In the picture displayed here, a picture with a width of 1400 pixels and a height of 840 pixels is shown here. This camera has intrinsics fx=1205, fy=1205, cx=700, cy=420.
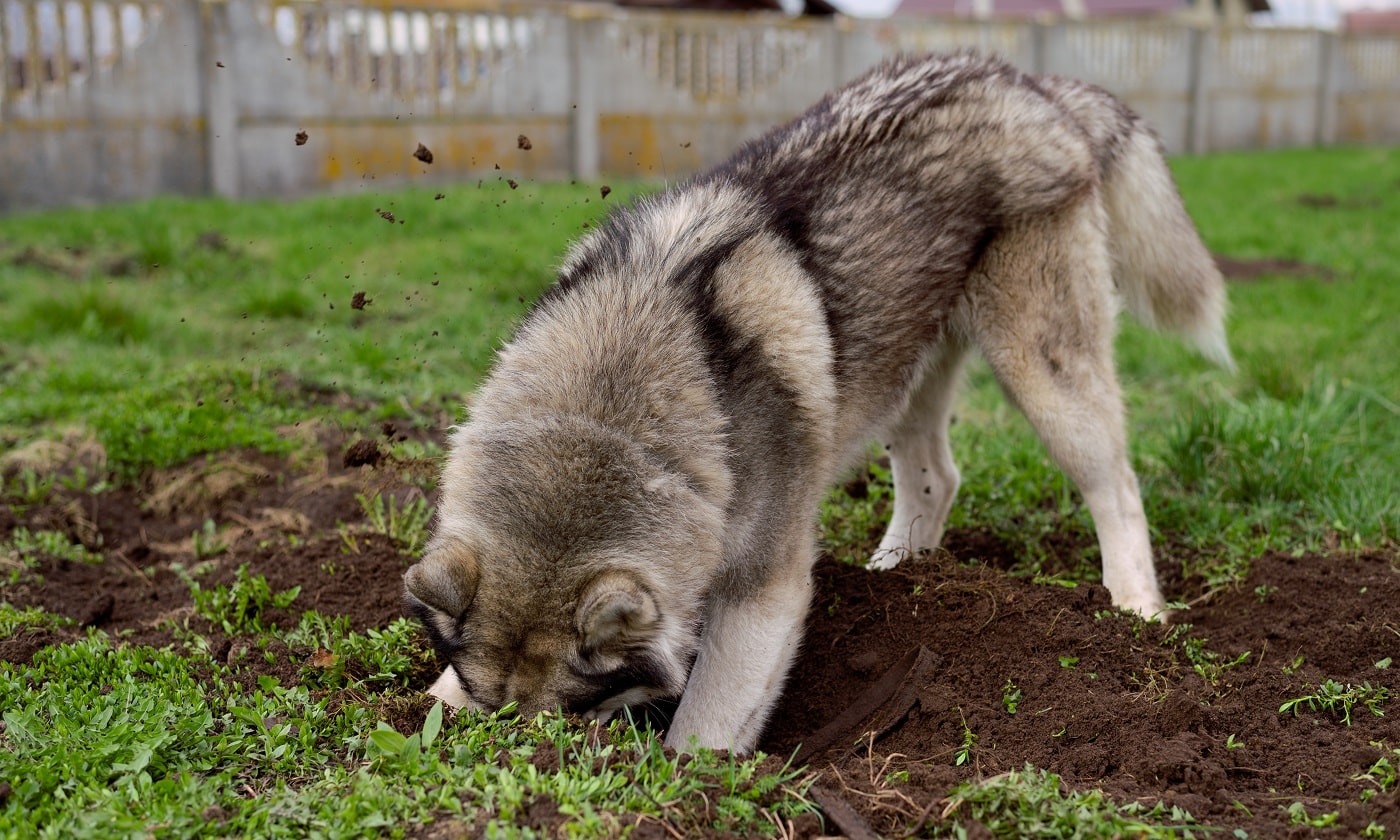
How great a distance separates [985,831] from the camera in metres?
2.50

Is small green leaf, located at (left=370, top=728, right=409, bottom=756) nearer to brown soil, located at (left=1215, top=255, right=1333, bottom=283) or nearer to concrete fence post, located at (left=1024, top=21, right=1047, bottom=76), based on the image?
brown soil, located at (left=1215, top=255, right=1333, bottom=283)

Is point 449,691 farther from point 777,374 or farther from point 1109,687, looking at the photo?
point 1109,687

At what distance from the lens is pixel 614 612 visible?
9.11 ft

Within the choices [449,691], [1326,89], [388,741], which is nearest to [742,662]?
[449,691]

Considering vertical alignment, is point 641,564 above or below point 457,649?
above

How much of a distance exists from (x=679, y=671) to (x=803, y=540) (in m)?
0.63

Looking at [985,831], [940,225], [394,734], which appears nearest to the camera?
[985,831]

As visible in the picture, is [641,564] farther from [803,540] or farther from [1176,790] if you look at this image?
[1176,790]

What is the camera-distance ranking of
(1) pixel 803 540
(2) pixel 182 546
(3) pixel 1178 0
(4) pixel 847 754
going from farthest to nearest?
(3) pixel 1178 0, (2) pixel 182 546, (1) pixel 803 540, (4) pixel 847 754

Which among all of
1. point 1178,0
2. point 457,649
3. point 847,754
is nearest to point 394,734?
point 457,649

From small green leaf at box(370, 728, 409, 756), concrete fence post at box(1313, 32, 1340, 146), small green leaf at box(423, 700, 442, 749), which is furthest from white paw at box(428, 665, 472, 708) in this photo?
concrete fence post at box(1313, 32, 1340, 146)

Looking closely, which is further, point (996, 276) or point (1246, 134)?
point (1246, 134)

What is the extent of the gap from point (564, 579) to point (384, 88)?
10664 mm

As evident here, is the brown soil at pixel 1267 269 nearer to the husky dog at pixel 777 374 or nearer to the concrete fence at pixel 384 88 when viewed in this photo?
the husky dog at pixel 777 374
